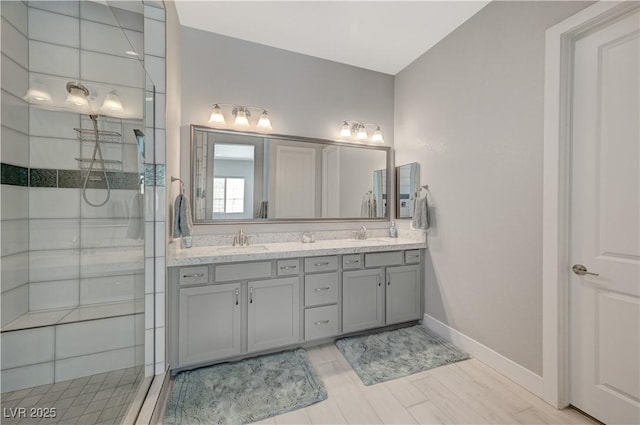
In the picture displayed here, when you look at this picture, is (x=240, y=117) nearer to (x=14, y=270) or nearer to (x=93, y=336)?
(x=14, y=270)

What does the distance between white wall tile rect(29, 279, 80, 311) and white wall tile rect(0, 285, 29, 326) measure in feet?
0.09

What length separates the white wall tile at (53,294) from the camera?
140 cm

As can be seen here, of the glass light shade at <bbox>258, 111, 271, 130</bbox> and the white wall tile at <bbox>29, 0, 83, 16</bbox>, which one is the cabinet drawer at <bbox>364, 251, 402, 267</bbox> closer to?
the glass light shade at <bbox>258, 111, 271, 130</bbox>

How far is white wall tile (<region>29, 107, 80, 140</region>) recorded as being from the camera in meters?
1.35

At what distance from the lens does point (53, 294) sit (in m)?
1.49

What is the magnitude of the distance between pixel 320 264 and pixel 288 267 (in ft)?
0.90

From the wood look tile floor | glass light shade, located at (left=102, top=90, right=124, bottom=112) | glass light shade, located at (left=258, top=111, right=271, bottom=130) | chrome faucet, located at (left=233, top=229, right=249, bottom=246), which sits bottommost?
the wood look tile floor

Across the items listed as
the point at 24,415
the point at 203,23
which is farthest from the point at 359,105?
the point at 24,415

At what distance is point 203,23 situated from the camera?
221cm

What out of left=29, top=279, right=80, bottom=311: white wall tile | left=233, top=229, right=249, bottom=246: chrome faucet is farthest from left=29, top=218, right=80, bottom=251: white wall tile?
left=233, top=229, right=249, bottom=246: chrome faucet

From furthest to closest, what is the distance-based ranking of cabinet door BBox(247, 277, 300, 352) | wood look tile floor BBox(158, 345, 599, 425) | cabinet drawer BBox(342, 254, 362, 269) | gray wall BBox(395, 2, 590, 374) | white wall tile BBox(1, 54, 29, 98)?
cabinet drawer BBox(342, 254, 362, 269)
cabinet door BBox(247, 277, 300, 352)
gray wall BBox(395, 2, 590, 374)
wood look tile floor BBox(158, 345, 599, 425)
white wall tile BBox(1, 54, 29, 98)

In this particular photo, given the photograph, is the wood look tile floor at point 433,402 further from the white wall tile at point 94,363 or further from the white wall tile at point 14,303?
the white wall tile at point 14,303

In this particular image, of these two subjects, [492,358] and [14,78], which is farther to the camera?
[492,358]

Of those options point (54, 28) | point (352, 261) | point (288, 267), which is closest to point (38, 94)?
point (54, 28)
